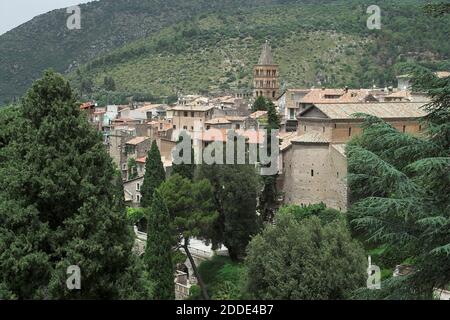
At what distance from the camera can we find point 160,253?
86.7ft

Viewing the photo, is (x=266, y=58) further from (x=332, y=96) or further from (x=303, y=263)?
(x=303, y=263)

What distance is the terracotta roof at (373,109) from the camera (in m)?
36.5

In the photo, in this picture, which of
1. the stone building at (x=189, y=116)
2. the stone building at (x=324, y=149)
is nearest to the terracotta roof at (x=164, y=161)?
the stone building at (x=189, y=116)

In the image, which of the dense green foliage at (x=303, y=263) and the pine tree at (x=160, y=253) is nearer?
the dense green foliage at (x=303, y=263)

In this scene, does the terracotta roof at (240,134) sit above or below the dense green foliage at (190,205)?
above

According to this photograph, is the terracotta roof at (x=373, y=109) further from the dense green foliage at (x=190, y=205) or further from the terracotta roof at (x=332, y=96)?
the terracotta roof at (x=332, y=96)

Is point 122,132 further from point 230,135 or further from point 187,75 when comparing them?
point 187,75

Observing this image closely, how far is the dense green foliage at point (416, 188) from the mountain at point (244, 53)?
97018mm

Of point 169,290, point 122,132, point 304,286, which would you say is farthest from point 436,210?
point 122,132

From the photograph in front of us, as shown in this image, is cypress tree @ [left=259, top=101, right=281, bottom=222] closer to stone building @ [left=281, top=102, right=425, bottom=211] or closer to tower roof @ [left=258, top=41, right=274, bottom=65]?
stone building @ [left=281, top=102, right=425, bottom=211]

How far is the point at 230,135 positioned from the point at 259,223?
18.3ft

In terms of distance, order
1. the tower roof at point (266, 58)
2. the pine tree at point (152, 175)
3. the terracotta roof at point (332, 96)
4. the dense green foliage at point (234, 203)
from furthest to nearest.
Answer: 1. the tower roof at point (266, 58)
2. the terracotta roof at point (332, 96)
3. the pine tree at point (152, 175)
4. the dense green foliage at point (234, 203)

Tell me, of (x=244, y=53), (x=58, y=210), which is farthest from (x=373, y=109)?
(x=244, y=53)

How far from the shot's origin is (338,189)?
35.6 meters
